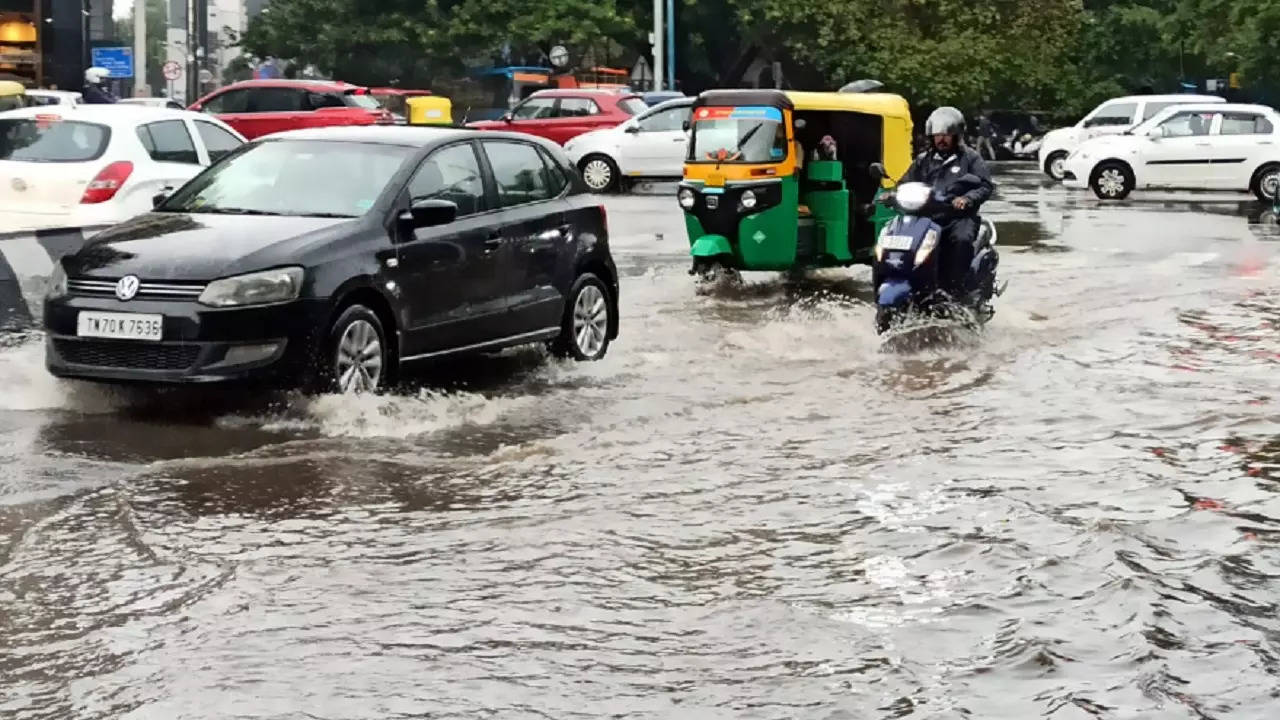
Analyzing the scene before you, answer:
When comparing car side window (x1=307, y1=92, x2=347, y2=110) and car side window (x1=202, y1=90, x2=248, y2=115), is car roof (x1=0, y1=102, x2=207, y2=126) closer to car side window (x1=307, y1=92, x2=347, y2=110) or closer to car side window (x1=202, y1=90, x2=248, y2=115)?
car side window (x1=307, y1=92, x2=347, y2=110)

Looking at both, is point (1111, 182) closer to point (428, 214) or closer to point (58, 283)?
point (428, 214)

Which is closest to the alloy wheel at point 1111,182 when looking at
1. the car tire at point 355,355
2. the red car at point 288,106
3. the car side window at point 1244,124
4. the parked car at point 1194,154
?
the parked car at point 1194,154

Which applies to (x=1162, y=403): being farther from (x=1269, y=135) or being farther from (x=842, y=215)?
(x=1269, y=135)

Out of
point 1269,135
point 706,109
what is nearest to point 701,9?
point 1269,135

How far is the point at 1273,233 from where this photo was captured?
24.3 meters

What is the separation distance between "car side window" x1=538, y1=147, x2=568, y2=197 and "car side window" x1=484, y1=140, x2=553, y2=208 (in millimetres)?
33

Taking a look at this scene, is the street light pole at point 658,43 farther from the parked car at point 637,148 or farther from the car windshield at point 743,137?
the car windshield at point 743,137

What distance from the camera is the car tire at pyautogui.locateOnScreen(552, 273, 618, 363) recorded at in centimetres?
1242

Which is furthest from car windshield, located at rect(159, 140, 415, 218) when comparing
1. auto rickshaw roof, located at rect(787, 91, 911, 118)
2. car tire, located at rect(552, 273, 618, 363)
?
auto rickshaw roof, located at rect(787, 91, 911, 118)

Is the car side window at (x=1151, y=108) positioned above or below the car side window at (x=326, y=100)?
above

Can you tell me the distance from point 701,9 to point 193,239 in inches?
2131

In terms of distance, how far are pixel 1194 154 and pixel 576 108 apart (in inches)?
410

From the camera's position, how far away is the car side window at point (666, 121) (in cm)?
3250

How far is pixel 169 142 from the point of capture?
16422 millimetres
